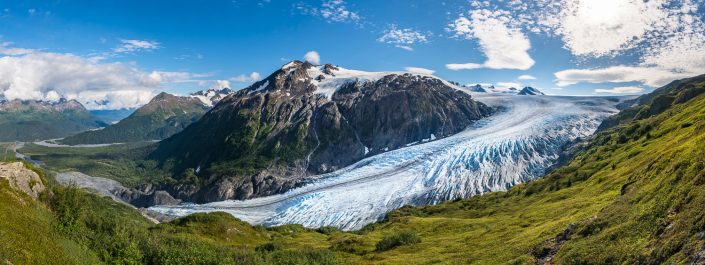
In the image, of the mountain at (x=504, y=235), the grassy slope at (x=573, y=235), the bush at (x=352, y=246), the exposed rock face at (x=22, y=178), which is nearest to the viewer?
the mountain at (x=504, y=235)

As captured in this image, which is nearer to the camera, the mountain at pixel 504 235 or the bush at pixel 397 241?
the mountain at pixel 504 235

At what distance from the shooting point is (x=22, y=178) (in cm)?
3866

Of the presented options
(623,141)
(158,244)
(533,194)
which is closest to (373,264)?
(158,244)

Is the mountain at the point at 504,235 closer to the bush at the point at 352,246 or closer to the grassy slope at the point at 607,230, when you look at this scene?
the grassy slope at the point at 607,230

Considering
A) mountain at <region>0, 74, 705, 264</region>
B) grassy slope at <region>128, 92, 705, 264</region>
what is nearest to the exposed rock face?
mountain at <region>0, 74, 705, 264</region>

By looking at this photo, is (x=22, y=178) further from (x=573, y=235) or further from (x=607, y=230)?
(x=607, y=230)

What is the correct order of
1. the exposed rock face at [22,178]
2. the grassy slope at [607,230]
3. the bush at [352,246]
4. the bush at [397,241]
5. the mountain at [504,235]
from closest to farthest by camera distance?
the mountain at [504,235]
the grassy slope at [607,230]
the exposed rock face at [22,178]
the bush at [397,241]
the bush at [352,246]

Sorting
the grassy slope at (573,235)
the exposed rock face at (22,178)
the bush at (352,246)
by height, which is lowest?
the bush at (352,246)

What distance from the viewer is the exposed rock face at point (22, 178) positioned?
37.1 metres

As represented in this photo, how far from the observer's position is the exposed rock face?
37.1 meters

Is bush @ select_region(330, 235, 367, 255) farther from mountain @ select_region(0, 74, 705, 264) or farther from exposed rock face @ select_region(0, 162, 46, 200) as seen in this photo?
exposed rock face @ select_region(0, 162, 46, 200)

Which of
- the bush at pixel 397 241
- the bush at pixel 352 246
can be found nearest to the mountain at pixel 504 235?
the bush at pixel 397 241

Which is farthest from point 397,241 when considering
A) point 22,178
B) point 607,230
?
point 22,178

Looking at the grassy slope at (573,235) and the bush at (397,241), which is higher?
the grassy slope at (573,235)
